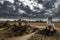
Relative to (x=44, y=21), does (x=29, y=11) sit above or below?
above

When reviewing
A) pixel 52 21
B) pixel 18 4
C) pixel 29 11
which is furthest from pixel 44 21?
pixel 18 4

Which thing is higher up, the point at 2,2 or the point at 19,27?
the point at 2,2

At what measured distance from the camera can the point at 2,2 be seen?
6535mm

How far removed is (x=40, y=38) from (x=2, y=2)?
2.21m

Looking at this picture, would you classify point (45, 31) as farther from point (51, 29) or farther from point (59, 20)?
point (59, 20)

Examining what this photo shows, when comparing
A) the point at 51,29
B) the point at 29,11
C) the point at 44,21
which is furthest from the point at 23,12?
the point at 51,29

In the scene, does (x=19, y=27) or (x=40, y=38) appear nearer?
(x=40, y=38)

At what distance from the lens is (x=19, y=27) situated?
6477 mm

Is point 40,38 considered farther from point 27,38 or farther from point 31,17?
point 31,17

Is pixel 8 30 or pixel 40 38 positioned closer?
pixel 40 38

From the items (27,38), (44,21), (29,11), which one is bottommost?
(27,38)

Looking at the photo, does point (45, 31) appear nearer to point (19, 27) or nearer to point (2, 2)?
point (19, 27)

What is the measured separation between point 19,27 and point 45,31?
1.10 metres

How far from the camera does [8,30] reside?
6504 millimetres
